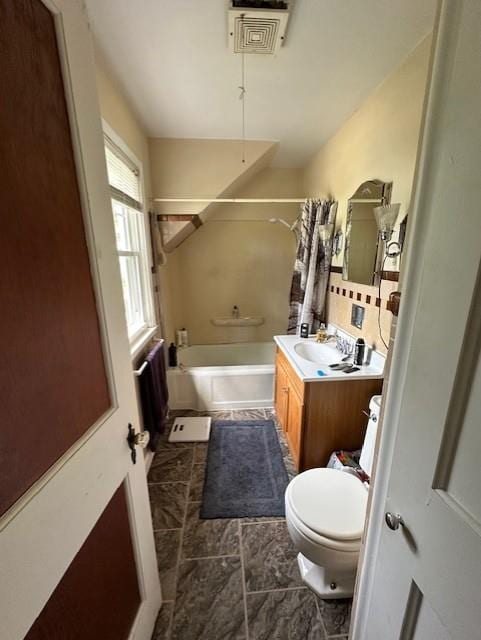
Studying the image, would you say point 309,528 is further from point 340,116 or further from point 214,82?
point 340,116

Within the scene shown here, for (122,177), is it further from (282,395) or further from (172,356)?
(282,395)

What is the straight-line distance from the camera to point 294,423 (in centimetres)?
194

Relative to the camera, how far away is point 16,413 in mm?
480

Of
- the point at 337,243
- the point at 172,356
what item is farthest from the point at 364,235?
the point at 172,356

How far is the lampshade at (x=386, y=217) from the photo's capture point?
154 cm

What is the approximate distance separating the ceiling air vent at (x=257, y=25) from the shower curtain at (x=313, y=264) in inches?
48.2

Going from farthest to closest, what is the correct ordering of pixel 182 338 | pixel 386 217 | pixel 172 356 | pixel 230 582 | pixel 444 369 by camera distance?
1. pixel 182 338
2. pixel 172 356
3. pixel 386 217
4. pixel 230 582
5. pixel 444 369

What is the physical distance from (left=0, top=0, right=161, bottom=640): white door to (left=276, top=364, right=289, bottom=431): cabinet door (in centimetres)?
138

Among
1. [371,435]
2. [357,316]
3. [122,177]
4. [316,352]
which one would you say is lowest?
[371,435]

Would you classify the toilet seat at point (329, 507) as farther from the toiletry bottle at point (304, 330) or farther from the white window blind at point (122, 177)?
the white window blind at point (122, 177)

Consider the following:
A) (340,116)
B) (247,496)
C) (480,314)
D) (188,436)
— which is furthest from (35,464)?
(340,116)

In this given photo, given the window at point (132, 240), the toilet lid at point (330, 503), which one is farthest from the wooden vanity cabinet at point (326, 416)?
the window at point (132, 240)

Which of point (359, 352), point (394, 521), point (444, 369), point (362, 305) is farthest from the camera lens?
point (362, 305)

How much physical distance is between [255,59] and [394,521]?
2.06m
